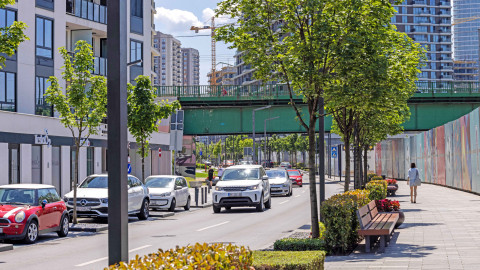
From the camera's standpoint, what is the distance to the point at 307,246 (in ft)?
40.3

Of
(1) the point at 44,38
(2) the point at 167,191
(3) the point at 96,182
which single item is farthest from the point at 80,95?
(1) the point at 44,38

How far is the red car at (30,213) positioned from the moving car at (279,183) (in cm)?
2425

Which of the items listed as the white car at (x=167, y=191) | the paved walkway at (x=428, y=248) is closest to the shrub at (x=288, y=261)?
the paved walkway at (x=428, y=248)

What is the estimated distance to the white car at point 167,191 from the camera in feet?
97.6

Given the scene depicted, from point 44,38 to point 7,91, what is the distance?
15.2 feet

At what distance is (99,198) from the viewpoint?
2366 centimetres

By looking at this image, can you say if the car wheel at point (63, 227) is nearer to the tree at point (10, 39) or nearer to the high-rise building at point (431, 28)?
the tree at point (10, 39)

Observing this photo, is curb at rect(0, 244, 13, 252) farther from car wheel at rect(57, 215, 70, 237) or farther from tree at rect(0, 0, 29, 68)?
tree at rect(0, 0, 29, 68)

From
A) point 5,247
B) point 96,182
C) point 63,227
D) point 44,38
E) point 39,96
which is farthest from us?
point 44,38

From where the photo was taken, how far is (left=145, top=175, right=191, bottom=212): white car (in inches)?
1171

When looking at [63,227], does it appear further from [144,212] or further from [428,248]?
[428,248]


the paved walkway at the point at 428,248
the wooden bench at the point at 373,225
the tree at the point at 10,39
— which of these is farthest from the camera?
the tree at the point at 10,39

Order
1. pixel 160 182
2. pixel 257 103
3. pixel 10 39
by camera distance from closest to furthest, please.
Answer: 1. pixel 10 39
2. pixel 160 182
3. pixel 257 103

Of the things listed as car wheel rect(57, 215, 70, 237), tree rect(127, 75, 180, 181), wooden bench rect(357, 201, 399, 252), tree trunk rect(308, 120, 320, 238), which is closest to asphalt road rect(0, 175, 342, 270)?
car wheel rect(57, 215, 70, 237)
